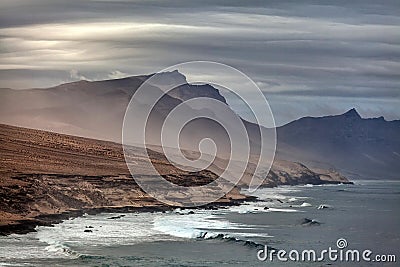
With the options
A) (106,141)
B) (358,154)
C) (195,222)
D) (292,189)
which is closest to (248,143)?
(195,222)

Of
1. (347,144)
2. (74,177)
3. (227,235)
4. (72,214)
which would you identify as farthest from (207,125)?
(74,177)

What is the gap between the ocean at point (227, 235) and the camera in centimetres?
1851

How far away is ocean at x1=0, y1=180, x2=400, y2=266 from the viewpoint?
18.5 meters

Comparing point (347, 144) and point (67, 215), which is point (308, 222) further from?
point (67, 215)

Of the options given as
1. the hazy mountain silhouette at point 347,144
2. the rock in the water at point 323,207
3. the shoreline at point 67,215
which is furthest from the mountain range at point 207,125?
the shoreline at point 67,215

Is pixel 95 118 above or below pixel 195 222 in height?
above

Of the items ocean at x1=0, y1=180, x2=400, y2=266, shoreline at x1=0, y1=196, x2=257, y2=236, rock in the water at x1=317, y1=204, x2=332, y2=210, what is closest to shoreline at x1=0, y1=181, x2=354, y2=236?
shoreline at x1=0, y1=196, x2=257, y2=236

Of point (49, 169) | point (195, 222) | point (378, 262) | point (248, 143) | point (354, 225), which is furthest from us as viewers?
point (49, 169)

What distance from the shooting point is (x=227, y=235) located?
22234 millimetres

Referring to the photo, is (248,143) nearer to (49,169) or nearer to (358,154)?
(358,154)

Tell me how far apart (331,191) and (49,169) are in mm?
9688

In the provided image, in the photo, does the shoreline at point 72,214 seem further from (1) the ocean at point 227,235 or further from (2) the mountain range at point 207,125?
(2) the mountain range at point 207,125

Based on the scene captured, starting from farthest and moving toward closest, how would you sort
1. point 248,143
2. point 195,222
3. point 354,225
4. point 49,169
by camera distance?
point 49,169 < point 354,225 < point 195,222 < point 248,143

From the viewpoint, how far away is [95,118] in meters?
30.8
